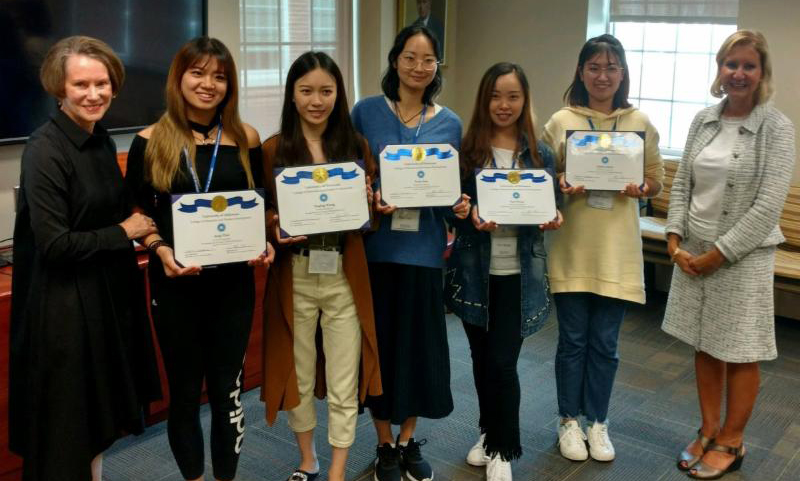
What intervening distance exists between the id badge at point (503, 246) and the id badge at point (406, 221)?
0.27 m

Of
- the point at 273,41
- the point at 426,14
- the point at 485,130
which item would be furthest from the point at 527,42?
the point at 485,130

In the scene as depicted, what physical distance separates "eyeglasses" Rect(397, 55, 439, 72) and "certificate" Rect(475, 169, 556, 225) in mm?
359

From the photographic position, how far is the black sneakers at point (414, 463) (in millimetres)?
2902

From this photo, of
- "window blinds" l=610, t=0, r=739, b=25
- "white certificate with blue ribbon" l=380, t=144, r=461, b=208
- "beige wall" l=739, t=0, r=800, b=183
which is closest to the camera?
"white certificate with blue ribbon" l=380, t=144, r=461, b=208

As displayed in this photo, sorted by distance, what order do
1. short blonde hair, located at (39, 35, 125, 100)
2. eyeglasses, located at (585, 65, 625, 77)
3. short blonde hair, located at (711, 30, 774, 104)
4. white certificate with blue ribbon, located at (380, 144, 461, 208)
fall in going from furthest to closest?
eyeglasses, located at (585, 65, 625, 77), short blonde hair, located at (711, 30, 774, 104), white certificate with blue ribbon, located at (380, 144, 461, 208), short blonde hair, located at (39, 35, 125, 100)

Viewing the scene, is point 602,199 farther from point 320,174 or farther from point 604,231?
point 320,174

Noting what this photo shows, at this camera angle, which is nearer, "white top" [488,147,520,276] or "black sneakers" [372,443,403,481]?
"white top" [488,147,520,276]

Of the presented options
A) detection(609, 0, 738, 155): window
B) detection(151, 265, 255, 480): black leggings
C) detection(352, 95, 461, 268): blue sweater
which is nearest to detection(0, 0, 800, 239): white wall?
detection(609, 0, 738, 155): window

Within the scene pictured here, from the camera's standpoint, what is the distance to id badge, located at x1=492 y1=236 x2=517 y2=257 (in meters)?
2.69

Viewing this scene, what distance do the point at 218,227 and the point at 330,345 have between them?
573mm

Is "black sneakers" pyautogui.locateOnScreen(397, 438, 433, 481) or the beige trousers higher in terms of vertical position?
the beige trousers

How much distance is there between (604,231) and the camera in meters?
2.90

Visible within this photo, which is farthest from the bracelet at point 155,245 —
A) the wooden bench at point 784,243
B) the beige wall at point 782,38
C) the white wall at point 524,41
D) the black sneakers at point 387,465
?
the beige wall at point 782,38

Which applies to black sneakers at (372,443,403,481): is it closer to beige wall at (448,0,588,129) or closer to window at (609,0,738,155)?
beige wall at (448,0,588,129)
